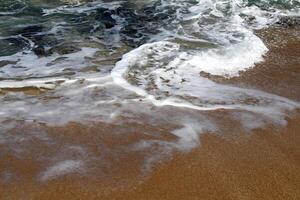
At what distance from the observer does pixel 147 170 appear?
3658mm

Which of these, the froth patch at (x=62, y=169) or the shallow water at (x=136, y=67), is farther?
the shallow water at (x=136, y=67)

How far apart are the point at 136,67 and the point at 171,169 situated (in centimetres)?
239

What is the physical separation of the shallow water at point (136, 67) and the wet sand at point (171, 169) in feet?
0.35

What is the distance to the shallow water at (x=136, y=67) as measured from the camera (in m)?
4.43

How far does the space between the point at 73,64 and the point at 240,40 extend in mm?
2772

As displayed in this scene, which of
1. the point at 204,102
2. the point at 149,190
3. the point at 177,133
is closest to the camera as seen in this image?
the point at 149,190

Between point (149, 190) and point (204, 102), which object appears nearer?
point (149, 190)

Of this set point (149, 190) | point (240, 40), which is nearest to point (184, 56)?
point (240, 40)

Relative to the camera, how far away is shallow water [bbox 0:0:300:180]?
14.5 ft

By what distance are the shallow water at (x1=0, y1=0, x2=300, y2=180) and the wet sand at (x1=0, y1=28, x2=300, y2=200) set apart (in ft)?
0.35

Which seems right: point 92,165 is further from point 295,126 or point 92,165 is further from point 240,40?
point 240,40

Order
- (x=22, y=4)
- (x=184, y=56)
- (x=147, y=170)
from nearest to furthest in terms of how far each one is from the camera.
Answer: (x=147, y=170) < (x=184, y=56) < (x=22, y=4)

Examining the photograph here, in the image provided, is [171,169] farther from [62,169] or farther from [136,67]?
[136,67]

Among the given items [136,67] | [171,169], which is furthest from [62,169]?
[136,67]
